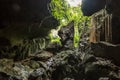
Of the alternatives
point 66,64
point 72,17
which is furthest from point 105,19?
point 72,17

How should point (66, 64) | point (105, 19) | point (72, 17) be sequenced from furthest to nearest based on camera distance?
point (72, 17)
point (66, 64)
point (105, 19)

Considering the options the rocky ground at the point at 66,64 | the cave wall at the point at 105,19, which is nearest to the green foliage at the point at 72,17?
the rocky ground at the point at 66,64

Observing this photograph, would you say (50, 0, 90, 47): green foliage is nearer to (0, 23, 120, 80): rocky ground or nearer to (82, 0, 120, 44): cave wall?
(0, 23, 120, 80): rocky ground

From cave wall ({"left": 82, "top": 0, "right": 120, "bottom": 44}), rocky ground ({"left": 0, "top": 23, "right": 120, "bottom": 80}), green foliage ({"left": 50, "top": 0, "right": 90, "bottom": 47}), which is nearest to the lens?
cave wall ({"left": 82, "top": 0, "right": 120, "bottom": 44})

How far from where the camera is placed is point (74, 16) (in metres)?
18.8

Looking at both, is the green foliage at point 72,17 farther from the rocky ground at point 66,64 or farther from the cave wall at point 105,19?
the cave wall at point 105,19

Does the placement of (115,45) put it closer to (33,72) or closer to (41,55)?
(33,72)

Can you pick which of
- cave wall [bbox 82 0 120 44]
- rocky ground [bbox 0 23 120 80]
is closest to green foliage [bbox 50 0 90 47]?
rocky ground [bbox 0 23 120 80]

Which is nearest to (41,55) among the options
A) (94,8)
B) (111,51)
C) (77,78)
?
(77,78)

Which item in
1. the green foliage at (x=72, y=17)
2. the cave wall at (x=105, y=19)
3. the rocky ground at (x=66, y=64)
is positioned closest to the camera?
the cave wall at (x=105, y=19)

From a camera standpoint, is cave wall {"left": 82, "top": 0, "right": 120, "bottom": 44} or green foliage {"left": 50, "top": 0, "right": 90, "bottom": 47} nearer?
cave wall {"left": 82, "top": 0, "right": 120, "bottom": 44}

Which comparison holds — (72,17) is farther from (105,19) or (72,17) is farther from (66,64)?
(105,19)

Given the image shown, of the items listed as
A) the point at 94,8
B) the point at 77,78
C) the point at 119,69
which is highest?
the point at 94,8

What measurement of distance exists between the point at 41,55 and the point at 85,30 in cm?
427
